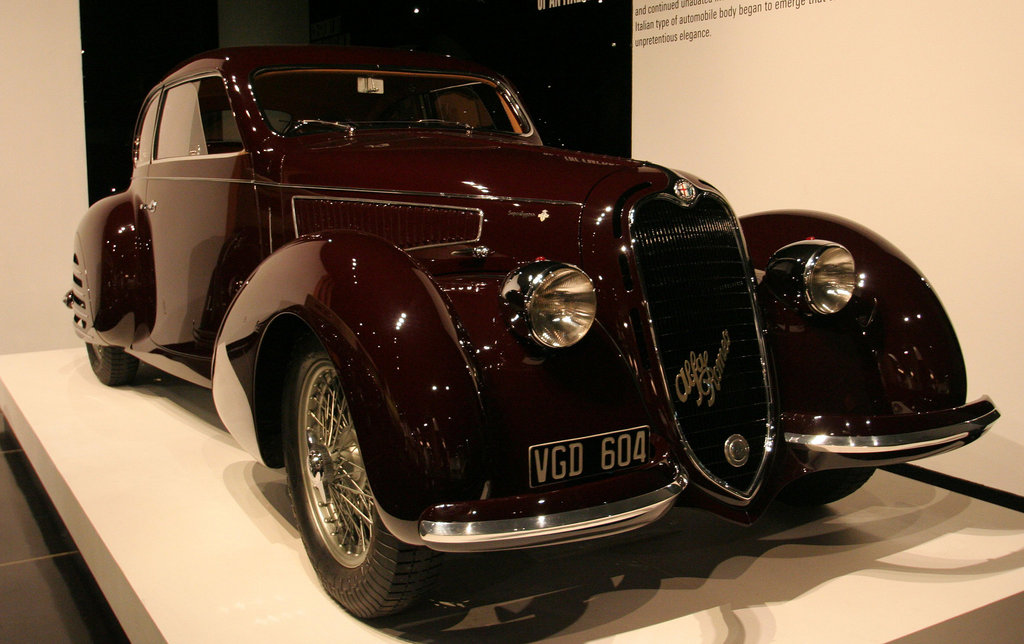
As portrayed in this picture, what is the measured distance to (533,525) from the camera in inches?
70.0

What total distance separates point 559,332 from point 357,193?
3.09ft

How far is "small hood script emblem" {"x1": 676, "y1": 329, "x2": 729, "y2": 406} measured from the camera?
216 centimetres

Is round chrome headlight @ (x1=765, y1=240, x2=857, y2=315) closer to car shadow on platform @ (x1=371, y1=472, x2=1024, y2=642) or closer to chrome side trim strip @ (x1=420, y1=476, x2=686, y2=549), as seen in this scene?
car shadow on platform @ (x1=371, y1=472, x2=1024, y2=642)

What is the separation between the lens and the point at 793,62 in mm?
3793

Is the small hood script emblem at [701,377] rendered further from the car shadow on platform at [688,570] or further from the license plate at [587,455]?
the car shadow on platform at [688,570]

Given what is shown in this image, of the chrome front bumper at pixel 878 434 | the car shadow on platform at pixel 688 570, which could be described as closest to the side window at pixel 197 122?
the car shadow on platform at pixel 688 570

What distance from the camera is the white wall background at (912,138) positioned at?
3.13m

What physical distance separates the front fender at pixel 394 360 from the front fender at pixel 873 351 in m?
1.00

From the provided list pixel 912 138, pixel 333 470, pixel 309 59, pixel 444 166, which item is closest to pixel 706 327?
pixel 444 166

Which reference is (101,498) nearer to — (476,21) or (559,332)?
(559,332)

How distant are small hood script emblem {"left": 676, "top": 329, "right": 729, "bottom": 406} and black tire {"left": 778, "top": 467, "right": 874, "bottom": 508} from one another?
72 cm

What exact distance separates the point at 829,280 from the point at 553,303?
0.91m

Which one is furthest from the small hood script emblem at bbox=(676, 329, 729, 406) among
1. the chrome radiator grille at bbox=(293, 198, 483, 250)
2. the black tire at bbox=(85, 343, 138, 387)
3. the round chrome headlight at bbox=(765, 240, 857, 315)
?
the black tire at bbox=(85, 343, 138, 387)

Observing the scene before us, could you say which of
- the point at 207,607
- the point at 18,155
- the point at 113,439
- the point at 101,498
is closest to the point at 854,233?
the point at 207,607
